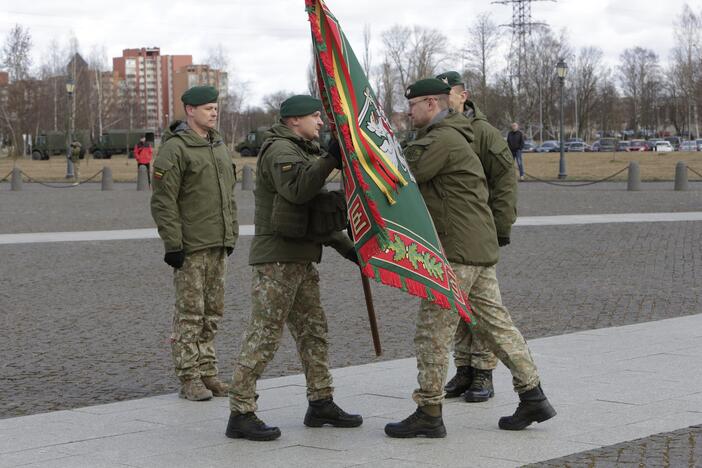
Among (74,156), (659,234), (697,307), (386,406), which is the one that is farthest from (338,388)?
(74,156)

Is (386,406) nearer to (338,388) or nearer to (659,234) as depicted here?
(338,388)

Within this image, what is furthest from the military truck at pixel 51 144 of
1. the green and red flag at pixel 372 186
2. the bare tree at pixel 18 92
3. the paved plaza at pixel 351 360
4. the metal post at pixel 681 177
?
the green and red flag at pixel 372 186

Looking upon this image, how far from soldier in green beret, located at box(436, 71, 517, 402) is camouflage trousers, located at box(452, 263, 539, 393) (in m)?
0.66

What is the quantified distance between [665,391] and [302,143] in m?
2.53

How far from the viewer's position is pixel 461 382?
675 centimetres

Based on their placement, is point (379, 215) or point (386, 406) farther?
Answer: point (386, 406)

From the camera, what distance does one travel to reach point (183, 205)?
270 inches

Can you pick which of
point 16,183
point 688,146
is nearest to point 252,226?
point 16,183

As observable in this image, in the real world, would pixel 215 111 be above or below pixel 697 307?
above

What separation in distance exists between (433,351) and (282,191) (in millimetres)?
1048

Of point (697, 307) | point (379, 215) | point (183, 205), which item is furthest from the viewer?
point (697, 307)

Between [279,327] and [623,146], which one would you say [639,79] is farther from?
[279,327]

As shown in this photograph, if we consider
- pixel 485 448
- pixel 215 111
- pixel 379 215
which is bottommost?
pixel 485 448

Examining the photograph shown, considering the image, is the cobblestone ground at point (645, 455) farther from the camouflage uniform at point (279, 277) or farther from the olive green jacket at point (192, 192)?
the olive green jacket at point (192, 192)
